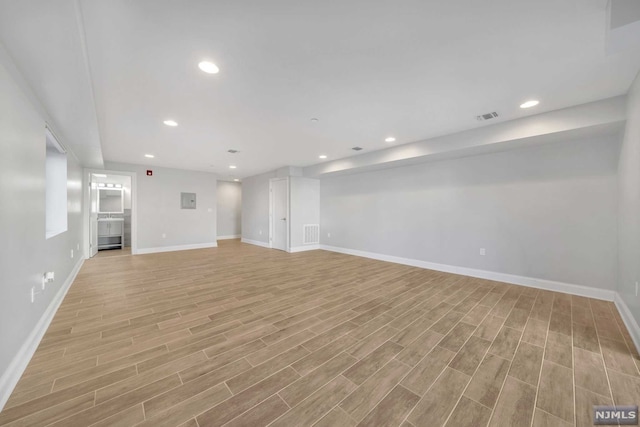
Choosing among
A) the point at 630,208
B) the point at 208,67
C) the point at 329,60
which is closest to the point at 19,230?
the point at 208,67

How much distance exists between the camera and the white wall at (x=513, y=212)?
10.4 ft

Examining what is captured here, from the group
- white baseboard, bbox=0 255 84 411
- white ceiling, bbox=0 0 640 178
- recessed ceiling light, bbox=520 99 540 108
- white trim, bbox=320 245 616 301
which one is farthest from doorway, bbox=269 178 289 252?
recessed ceiling light, bbox=520 99 540 108

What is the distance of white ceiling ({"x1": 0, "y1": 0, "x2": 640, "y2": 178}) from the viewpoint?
1519 mm

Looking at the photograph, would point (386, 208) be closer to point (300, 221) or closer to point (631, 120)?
point (300, 221)

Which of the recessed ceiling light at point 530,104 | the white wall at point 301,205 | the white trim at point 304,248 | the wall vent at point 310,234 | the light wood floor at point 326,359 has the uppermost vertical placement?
the recessed ceiling light at point 530,104

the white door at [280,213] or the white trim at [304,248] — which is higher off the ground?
the white door at [280,213]

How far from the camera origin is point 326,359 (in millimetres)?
1817

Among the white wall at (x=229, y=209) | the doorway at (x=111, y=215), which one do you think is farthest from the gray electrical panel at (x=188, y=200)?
the white wall at (x=229, y=209)

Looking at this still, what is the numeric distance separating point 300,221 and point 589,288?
577cm

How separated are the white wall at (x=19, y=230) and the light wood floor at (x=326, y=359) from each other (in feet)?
0.58

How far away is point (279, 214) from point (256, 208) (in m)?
1.37

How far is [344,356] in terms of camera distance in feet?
6.08

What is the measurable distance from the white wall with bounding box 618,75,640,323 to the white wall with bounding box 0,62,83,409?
4992 mm

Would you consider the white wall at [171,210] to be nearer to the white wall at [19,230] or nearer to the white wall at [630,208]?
the white wall at [19,230]
